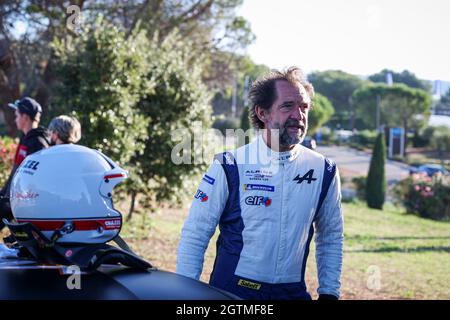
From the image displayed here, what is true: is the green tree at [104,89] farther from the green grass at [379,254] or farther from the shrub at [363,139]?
the shrub at [363,139]

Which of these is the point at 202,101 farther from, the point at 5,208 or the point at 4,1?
the point at 5,208

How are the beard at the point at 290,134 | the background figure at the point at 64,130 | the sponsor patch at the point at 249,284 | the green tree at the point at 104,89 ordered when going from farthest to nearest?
the green tree at the point at 104,89, the background figure at the point at 64,130, the beard at the point at 290,134, the sponsor patch at the point at 249,284

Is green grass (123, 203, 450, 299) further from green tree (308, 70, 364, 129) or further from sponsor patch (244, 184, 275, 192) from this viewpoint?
green tree (308, 70, 364, 129)

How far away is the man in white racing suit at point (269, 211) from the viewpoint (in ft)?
9.87

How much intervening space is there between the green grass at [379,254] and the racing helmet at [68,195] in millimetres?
6058

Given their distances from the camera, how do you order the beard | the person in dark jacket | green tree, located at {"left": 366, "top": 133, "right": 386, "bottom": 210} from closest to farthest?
the beard, the person in dark jacket, green tree, located at {"left": 366, "top": 133, "right": 386, "bottom": 210}

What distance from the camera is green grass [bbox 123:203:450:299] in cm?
877

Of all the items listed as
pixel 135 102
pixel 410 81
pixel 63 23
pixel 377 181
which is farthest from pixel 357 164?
pixel 135 102

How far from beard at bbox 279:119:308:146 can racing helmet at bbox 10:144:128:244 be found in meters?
0.91

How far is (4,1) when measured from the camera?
53.5ft

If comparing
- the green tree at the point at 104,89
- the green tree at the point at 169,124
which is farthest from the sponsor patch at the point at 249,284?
the green tree at the point at 169,124

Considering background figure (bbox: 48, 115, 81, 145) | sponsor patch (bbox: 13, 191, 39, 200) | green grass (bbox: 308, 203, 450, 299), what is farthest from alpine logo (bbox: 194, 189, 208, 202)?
green grass (bbox: 308, 203, 450, 299)

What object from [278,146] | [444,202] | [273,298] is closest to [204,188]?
[278,146]

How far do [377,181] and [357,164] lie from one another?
2792cm
